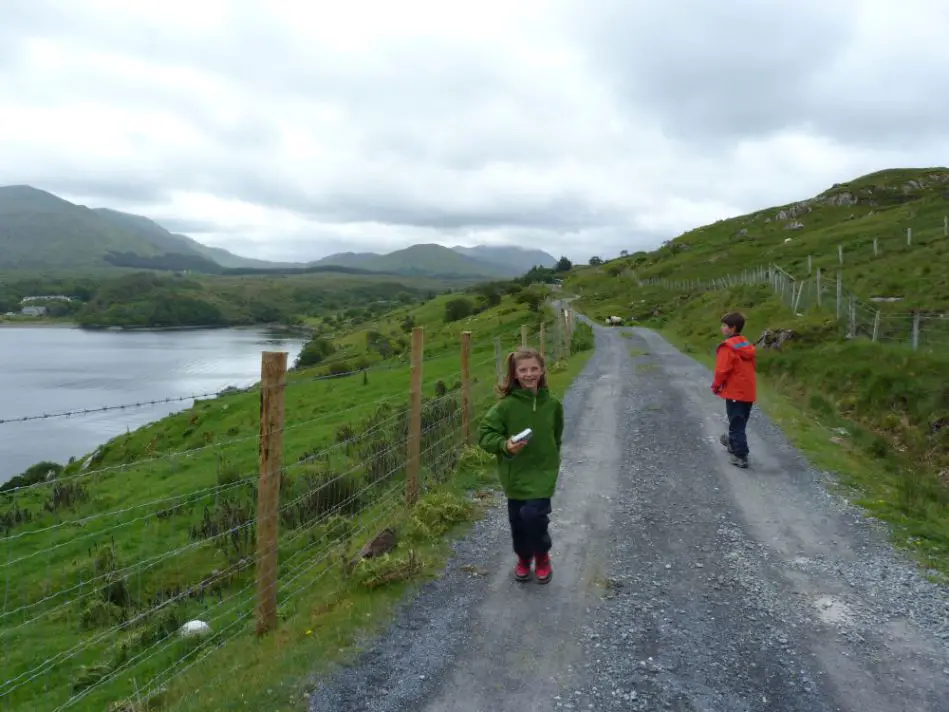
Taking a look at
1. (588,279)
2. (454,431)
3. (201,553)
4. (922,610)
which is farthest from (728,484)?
(588,279)

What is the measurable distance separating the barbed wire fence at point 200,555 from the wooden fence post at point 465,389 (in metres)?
0.03

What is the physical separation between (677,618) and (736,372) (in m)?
5.03

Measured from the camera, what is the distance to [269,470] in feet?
17.1

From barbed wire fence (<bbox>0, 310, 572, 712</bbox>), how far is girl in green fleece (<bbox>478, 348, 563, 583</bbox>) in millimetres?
1385

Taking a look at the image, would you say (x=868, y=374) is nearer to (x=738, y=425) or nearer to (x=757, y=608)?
(x=738, y=425)

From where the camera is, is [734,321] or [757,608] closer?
[757,608]

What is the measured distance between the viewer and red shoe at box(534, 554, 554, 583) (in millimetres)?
5789

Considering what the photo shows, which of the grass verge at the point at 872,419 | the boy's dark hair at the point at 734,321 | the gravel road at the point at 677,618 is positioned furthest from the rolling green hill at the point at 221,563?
the grass verge at the point at 872,419

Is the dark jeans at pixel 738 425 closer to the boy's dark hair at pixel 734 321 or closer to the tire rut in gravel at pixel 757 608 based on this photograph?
the tire rut in gravel at pixel 757 608

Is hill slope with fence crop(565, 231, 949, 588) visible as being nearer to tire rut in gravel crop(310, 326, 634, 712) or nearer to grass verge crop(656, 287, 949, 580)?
grass verge crop(656, 287, 949, 580)

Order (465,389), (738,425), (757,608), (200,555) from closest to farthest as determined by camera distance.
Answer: (757,608) < (738,425) < (465,389) < (200,555)

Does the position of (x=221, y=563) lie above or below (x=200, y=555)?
above

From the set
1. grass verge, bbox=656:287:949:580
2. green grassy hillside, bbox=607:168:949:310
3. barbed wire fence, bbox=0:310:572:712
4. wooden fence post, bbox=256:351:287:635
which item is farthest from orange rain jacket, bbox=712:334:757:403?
green grassy hillside, bbox=607:168:949:310

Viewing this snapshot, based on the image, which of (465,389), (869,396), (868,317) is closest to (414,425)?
(465,389)
